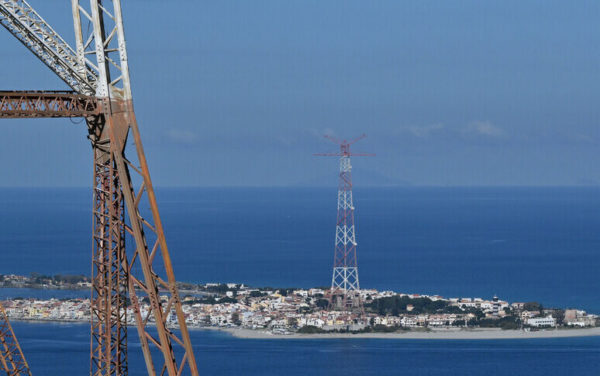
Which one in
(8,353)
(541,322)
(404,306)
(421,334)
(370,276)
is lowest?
(8,353)

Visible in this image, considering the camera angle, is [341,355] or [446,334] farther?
[446,334]

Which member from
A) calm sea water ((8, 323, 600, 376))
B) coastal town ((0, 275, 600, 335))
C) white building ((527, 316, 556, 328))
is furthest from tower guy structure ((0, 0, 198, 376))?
white building ((527, 316, 556, 328))

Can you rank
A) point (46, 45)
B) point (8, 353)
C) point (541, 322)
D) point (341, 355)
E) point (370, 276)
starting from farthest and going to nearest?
1. point (370, 276)
2. point (541, 322)
3. point (341, 355)
4. point (8, 353)
5. point (46, 45)

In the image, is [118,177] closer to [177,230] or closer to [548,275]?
[548,275]

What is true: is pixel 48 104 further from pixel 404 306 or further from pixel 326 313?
pixel 404 306

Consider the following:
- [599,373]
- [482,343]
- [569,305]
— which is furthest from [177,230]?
[599,373]

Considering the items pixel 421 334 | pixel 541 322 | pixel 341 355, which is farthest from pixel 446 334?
pixel 341 355

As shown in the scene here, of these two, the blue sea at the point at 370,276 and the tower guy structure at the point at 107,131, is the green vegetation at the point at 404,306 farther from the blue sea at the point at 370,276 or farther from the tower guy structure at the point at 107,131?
the tower guy structure at the point at 107,131
